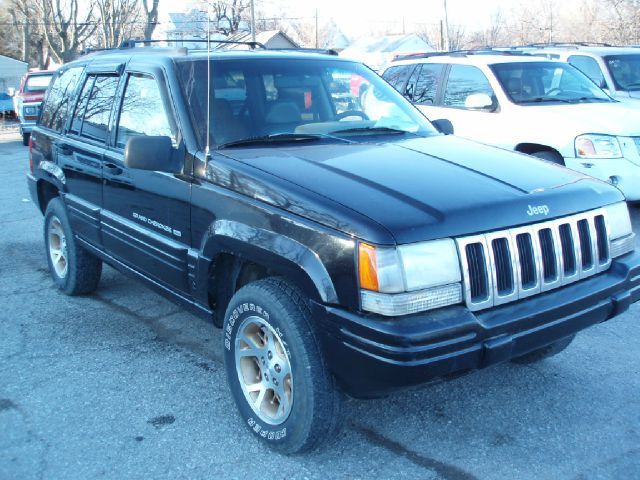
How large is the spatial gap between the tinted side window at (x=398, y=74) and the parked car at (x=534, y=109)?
22mm

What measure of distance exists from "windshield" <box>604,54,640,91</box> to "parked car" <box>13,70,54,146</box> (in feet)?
41.4

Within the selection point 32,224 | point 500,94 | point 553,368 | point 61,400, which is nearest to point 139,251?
point 61,400

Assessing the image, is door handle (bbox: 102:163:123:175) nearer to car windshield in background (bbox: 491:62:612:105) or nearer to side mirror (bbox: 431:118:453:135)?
side mirror (bbox: 431:118:453:135)

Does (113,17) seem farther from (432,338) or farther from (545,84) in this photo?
(432,338)

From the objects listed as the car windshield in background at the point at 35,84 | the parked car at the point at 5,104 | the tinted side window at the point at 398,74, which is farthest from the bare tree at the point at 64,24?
the tinted side window at the point at 398,74

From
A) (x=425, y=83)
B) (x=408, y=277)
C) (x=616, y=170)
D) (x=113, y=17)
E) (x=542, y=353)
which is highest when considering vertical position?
(x=113, y=17)

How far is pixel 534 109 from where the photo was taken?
25.2 ft

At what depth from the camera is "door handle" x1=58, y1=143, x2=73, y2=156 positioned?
16.5 feet

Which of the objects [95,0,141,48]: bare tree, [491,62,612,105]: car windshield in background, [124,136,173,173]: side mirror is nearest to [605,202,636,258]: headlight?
[124,136,173,173]: side mirror

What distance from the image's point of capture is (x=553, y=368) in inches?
164

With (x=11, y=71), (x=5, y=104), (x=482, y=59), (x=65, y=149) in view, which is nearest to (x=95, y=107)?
(x=65, y=149)

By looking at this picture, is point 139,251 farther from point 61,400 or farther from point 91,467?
point 91,467

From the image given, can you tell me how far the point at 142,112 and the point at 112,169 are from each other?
44 cm

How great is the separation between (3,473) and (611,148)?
21.0 feet
